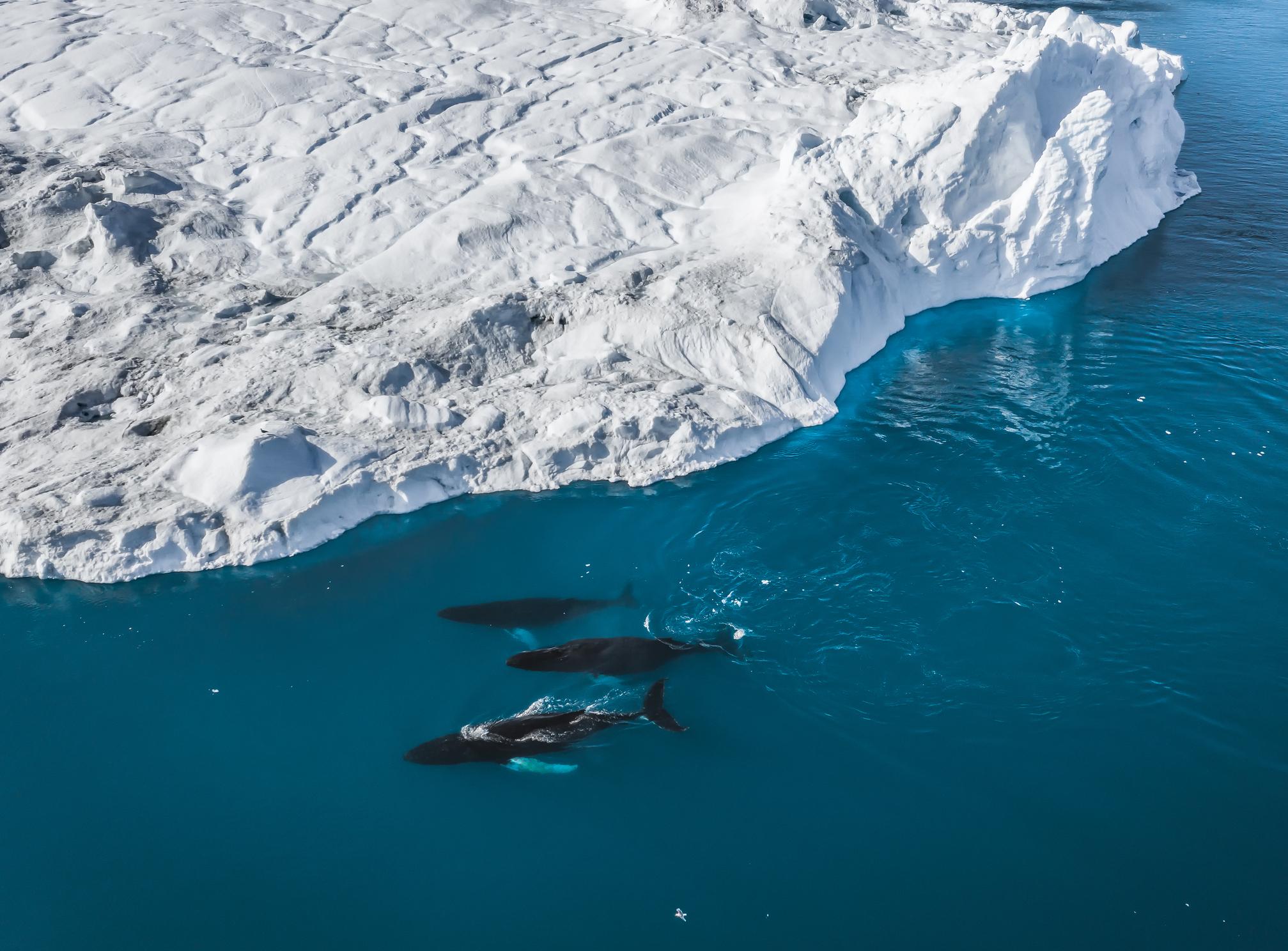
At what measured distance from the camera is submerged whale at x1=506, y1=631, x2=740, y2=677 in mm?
9500

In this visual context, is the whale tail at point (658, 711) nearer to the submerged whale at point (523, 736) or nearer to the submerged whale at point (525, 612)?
the submerged whale at point (523, 736)

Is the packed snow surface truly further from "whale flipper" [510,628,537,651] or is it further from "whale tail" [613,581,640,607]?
"whale flipper" [510,628,537,651]

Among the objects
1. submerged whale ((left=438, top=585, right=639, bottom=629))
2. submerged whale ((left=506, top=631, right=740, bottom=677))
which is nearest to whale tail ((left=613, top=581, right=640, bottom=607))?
submerged whale ((left=438, top=585, right=639, bottom=629))

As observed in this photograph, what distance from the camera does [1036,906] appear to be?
759 cm

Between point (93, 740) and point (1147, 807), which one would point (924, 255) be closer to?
point (1147, 807)

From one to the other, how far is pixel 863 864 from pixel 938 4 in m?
24.7

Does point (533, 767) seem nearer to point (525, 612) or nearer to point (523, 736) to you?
point (523, 736)

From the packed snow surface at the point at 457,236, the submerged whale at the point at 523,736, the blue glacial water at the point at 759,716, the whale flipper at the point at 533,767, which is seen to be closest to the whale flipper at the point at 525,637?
the blue glacial water at the point at 759,716

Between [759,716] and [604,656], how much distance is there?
1623 millimetres

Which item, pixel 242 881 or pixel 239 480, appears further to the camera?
pixel 239 480

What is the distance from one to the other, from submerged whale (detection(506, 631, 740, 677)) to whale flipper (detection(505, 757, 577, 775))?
104cm

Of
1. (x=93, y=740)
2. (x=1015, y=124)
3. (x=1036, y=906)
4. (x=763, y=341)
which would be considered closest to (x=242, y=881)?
(x=93, y=740)

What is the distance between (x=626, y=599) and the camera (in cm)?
1048

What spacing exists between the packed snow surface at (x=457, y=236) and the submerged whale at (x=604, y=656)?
306 centimetres
